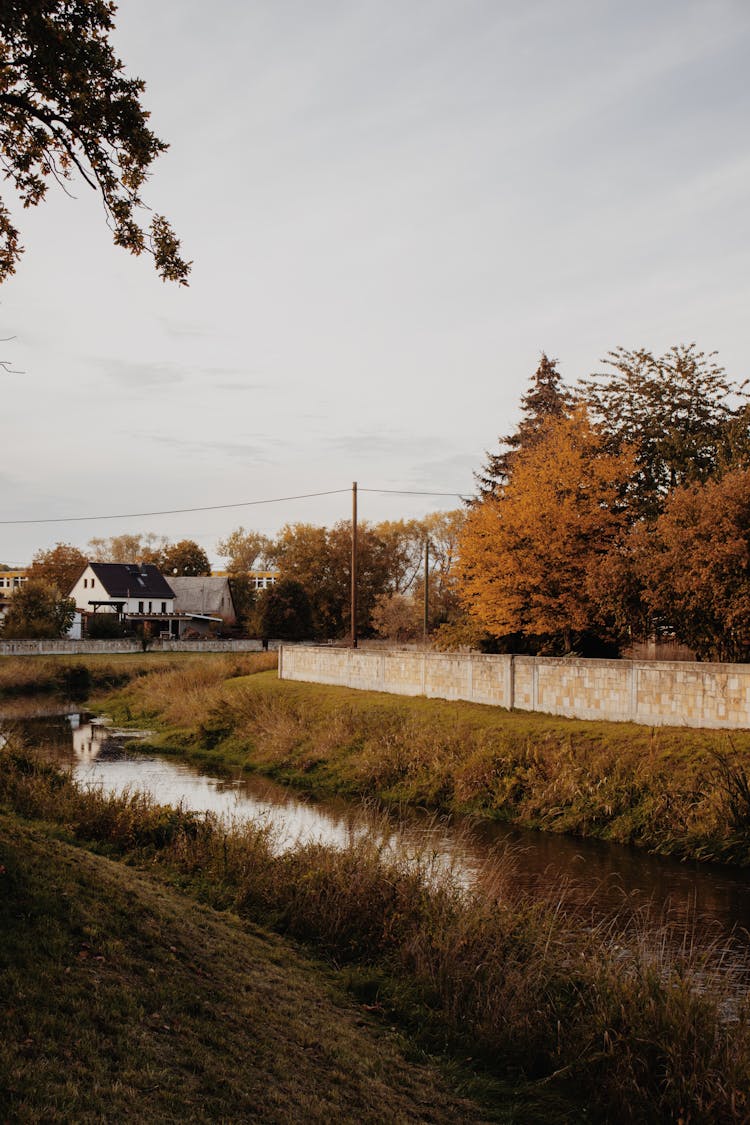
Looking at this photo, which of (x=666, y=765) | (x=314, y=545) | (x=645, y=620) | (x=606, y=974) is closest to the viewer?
(x=606, y=974)

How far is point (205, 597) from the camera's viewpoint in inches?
3898

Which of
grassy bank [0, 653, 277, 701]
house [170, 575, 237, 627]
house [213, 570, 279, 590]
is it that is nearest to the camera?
grassy bank [0, 653, 277, 701]

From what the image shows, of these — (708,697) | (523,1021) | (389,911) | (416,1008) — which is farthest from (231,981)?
(708,697)

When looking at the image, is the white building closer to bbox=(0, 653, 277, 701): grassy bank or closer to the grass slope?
bbox=(0, 653, 277, 701): grassy bank

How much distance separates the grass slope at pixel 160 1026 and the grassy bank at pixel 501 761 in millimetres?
10166

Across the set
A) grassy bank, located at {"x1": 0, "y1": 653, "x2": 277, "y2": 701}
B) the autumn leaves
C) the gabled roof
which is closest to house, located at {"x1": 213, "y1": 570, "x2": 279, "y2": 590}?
the gabled roof

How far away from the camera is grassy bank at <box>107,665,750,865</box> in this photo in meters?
17.3

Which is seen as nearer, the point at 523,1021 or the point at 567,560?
the point at 523,1021

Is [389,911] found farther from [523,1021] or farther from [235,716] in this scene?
[235,716]

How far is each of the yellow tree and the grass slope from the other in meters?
22.4

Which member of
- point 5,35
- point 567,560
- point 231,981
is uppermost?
point 5,35

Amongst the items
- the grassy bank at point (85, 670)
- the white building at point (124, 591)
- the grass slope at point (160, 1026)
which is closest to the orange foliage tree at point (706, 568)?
the grass slope at point (160, 1026)

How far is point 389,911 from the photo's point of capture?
10.7 metres

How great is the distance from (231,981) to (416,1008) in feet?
6.41
